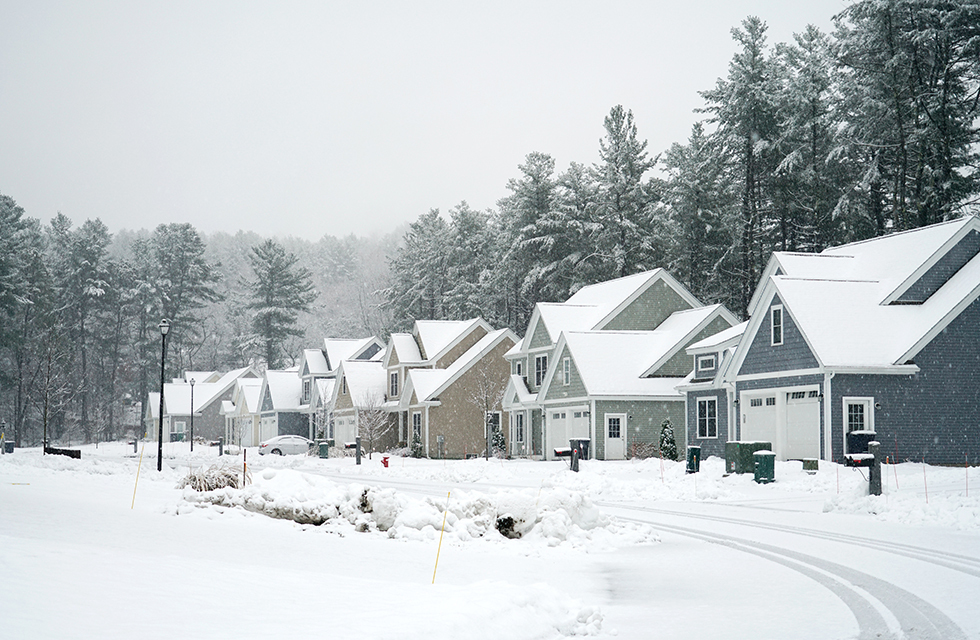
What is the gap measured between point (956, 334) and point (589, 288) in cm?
2653

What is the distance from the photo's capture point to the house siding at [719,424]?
40594mm

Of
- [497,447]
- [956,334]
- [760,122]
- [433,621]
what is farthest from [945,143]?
[433,621]

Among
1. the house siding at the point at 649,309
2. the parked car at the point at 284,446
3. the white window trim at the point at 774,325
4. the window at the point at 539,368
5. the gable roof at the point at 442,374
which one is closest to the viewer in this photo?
the white window trim at the point at 774,325

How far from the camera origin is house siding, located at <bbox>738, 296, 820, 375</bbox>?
115ft

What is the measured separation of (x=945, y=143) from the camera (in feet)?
165

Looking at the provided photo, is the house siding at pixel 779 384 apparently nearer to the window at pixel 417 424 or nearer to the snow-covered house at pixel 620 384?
the snow-covered house at pixel 620 384

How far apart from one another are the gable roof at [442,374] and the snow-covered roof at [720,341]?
16642 millimetres

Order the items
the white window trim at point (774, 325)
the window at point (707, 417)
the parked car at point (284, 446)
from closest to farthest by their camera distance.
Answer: the white window trim at point (774, 325) < the window at point (707, 417) < the parked car at point (284, 446)

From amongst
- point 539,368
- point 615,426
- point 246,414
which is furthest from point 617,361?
point 246,414

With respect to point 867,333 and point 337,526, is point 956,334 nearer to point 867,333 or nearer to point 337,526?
point 867,333

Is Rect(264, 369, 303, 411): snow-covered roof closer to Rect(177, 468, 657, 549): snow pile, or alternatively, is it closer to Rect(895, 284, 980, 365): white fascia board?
Rect(895, 284, 980, 365): white fascia board

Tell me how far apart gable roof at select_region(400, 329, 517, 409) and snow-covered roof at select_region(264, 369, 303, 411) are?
2158 centimetres

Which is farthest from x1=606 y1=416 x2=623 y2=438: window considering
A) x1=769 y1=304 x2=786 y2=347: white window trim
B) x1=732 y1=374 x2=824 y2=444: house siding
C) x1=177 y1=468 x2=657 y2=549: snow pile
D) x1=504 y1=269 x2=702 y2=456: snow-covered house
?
x1=177 y1=468 x2=657 y2=549: snow pile

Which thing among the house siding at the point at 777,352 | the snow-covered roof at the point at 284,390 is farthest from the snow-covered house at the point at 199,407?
the house siding at the point at 777,352
